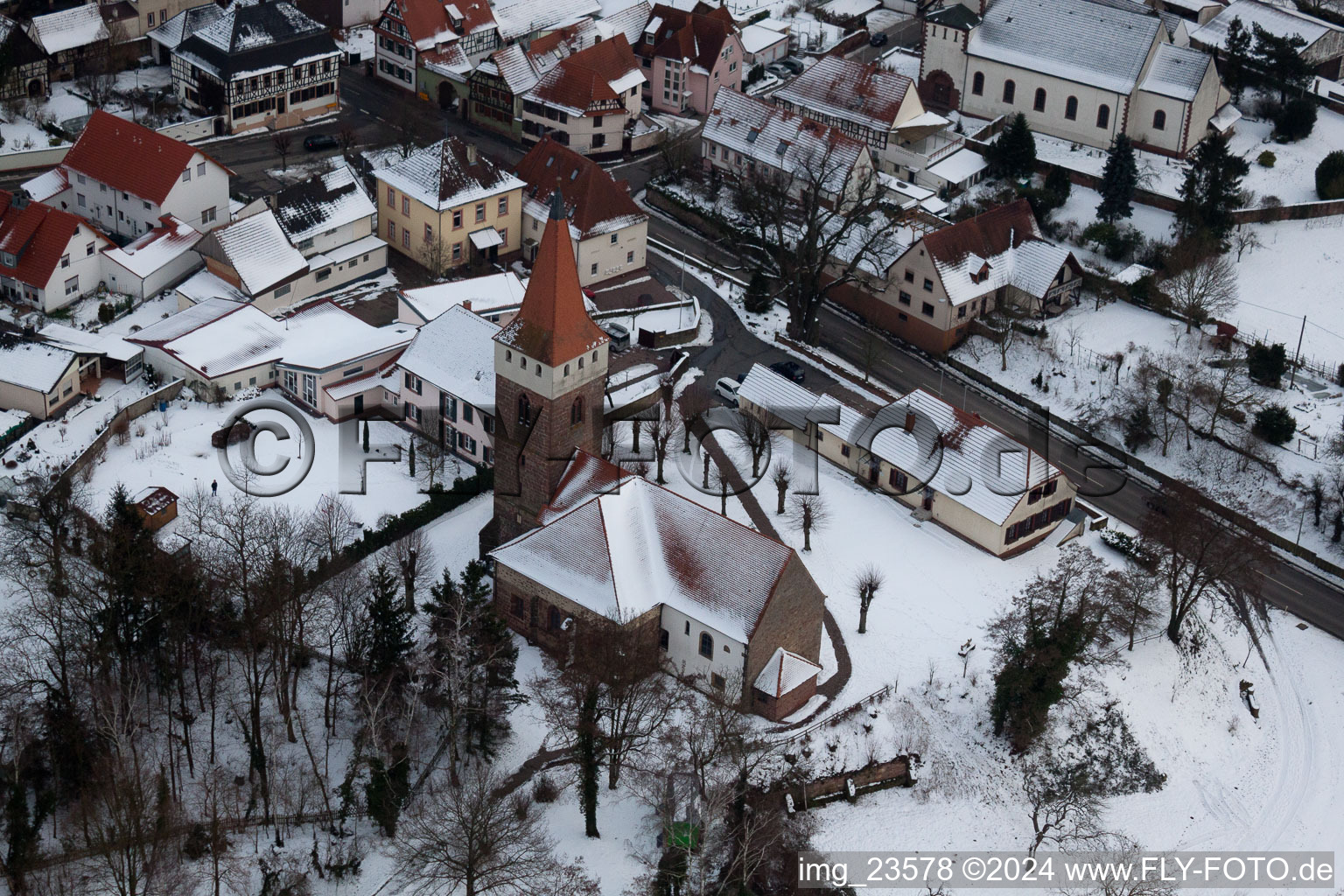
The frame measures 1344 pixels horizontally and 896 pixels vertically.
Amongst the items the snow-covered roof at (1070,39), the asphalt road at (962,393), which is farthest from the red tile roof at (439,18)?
the snow-covered roof at (1070,39)

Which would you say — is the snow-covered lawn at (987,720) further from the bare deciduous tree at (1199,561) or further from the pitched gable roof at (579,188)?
the pitched gable roof at (579,188)

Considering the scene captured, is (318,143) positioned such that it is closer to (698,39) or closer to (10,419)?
(698,39)

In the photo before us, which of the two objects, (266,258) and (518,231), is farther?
(518,231)

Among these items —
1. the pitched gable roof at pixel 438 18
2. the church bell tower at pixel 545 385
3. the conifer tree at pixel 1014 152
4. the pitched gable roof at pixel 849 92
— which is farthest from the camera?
the pitched gable roof at pixel 438 18

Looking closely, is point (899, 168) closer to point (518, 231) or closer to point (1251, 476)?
point (518, 231)

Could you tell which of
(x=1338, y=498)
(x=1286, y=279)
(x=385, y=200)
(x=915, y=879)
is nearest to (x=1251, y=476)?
(x=1338, y=498)

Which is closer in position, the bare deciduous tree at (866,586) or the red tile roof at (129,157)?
the bare deciduous tree at (866,586)

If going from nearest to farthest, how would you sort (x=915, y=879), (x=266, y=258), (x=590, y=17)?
(x=915, y=879) → (x=266, y=258) → (x=590, y=17)

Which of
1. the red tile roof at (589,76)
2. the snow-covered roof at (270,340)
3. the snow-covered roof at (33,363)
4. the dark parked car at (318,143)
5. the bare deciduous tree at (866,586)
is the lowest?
the bare deciduous tree at (866,586)
